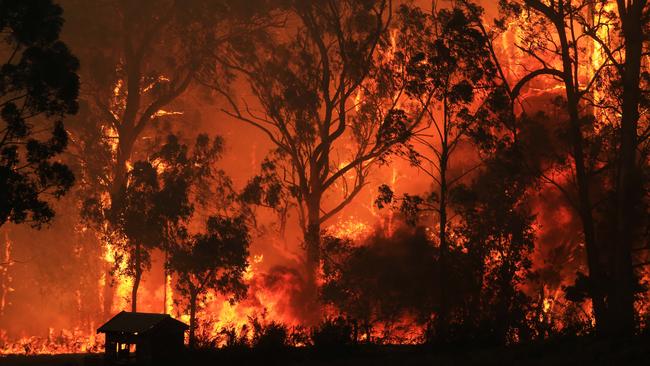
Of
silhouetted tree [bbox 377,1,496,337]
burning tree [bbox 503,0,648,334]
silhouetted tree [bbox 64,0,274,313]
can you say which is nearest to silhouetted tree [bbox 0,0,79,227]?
silhouetted tree [bbox 377,1,496,337]

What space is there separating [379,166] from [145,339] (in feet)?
69.8

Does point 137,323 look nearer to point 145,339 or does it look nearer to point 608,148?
point 145,339

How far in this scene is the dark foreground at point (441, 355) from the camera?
1955 centimetres

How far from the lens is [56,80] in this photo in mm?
24281

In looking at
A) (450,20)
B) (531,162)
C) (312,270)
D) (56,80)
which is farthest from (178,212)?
(531,162)

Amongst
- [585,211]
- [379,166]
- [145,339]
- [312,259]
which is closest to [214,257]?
[312,259]

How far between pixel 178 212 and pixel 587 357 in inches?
764

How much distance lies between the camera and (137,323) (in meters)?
23.4

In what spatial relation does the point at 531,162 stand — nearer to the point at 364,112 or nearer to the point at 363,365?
the point at 364,112

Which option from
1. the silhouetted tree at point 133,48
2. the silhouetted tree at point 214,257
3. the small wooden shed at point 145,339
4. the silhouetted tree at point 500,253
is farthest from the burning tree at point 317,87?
Result: the small wooden shed at point 145,339

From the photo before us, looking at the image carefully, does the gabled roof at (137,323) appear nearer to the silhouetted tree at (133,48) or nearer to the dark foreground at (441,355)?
the dark foreground at (441,355)

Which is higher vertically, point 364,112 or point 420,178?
point 420,178

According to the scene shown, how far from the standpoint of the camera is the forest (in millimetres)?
24422

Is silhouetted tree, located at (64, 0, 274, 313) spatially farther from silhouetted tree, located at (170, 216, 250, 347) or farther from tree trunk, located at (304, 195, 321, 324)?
silhouetted tree, located at (170, 216, 250, 347)
